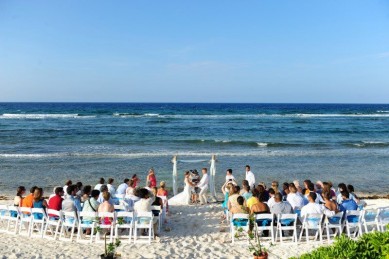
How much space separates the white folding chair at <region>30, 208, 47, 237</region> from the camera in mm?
8716

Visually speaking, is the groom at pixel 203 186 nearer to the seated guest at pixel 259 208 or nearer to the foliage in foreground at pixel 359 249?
the seated guest at pixel 259 208

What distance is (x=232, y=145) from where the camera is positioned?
3022cm

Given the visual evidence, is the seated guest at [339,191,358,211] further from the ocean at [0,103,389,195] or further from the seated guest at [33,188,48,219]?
the ocean at [0,103,389,195]

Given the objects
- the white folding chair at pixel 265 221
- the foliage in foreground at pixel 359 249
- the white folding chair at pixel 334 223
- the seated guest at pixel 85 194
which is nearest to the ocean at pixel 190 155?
the seated guest at pixel 85 194

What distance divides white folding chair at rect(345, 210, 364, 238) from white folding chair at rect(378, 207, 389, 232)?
23.1 inches

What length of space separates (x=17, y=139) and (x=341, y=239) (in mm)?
33274

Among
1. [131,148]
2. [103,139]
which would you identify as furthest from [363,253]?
[103,139]

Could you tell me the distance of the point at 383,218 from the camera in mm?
9266

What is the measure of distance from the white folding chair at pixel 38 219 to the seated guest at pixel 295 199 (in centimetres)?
611

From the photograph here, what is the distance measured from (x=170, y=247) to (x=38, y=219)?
3.36m

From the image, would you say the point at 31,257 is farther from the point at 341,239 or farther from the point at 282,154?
the point at 282,154

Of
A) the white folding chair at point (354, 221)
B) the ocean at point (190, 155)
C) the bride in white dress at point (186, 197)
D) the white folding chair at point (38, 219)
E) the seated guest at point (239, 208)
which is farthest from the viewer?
the ocean at point (190, 155)

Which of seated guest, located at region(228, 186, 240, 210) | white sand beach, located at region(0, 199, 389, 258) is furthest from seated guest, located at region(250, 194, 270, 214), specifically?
white sand beach, located at region(0, 199, 389, 258)

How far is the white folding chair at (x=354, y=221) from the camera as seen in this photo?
339 inches
